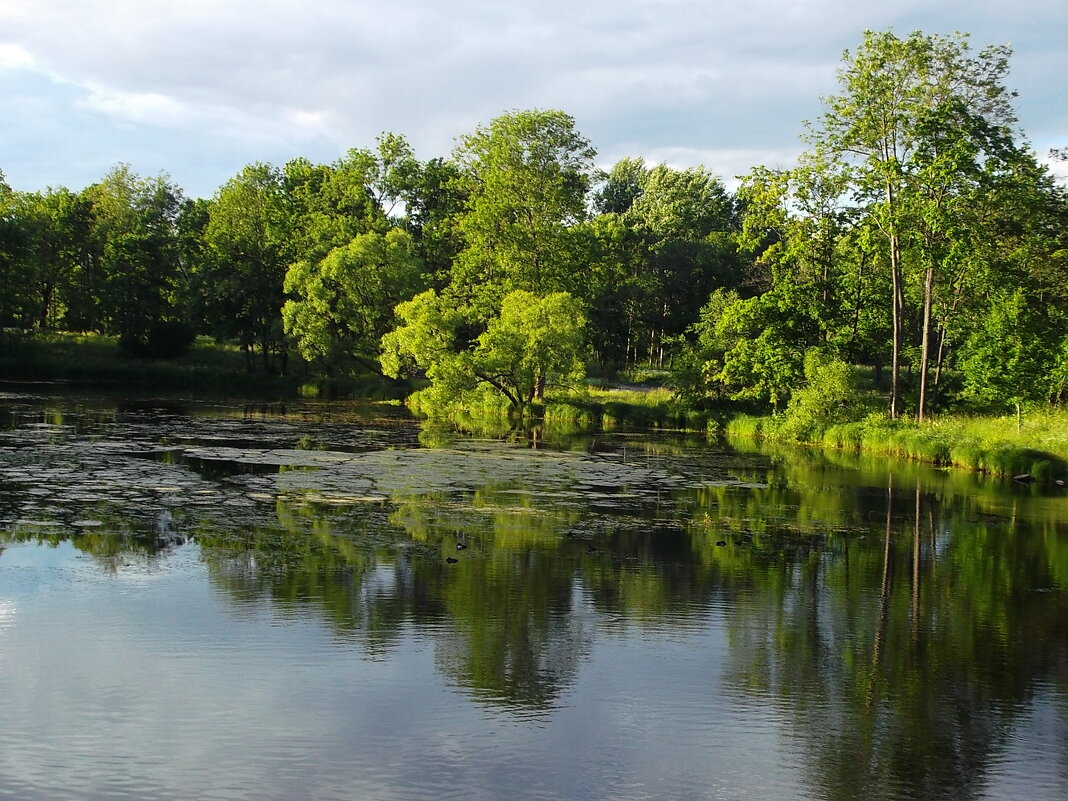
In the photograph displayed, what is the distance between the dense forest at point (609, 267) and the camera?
37.9 m

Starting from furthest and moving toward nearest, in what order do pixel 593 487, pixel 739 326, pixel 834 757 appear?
pixel 739 326 → pixel 593 487 → pixel 834 757

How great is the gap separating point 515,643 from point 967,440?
2475 cm

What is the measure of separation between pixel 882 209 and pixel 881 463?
1204 cm

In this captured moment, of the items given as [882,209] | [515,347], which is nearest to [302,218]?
[515,347]

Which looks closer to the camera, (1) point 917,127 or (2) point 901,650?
(2) point 901,650

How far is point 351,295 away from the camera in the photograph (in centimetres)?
5653

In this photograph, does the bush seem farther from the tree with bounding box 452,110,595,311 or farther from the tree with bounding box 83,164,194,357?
the tree with bounding box 452,110,595,311

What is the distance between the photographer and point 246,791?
24.7ft

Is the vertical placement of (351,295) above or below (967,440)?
above

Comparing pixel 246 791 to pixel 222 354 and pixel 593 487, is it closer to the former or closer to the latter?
pixel 593 487

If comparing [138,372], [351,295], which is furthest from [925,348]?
[138,372]

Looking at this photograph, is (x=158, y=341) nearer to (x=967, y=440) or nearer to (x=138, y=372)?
(x=138, y=372)

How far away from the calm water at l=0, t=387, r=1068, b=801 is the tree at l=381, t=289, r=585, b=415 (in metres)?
20.1

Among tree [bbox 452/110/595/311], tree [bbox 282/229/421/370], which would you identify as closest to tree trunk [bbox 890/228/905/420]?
tree [bbox 452/110/595/311]
